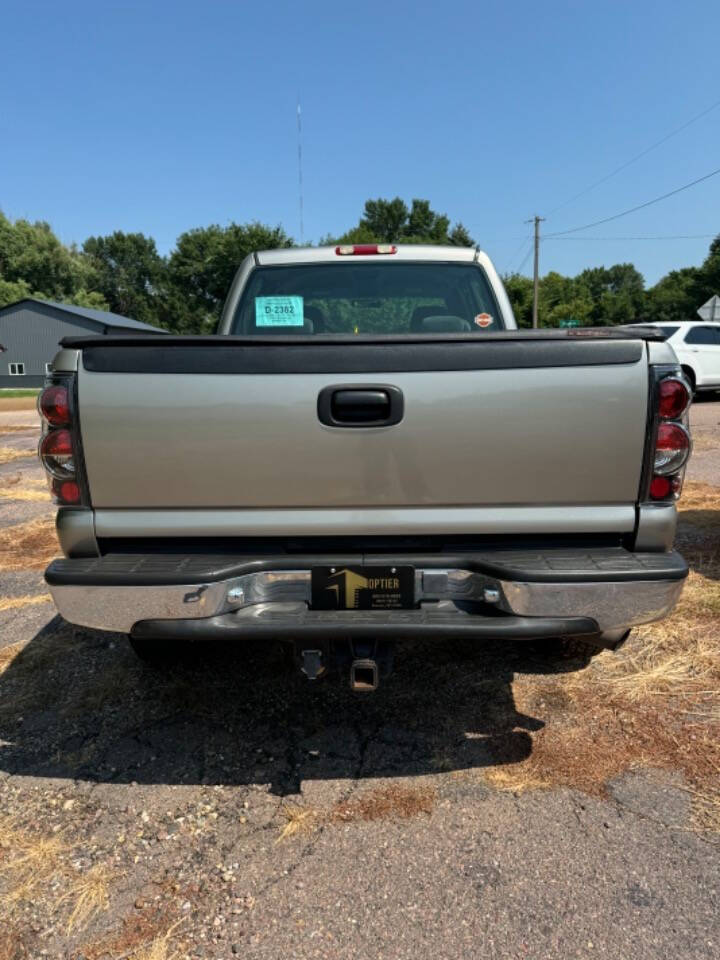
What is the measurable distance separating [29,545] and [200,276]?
68.3 meters

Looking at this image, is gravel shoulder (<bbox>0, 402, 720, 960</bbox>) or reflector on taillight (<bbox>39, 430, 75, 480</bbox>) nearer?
gravel shoulder (<bbox>0, 402, 720, 960</bbox>)

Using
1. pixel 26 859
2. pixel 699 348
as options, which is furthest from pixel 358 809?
pixel 699 348

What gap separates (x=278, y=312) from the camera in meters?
3.79

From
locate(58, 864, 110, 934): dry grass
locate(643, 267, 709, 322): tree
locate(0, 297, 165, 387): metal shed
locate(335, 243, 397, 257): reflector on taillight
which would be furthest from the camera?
locate(643, 267, 709, 322): tree

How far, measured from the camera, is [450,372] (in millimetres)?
2225

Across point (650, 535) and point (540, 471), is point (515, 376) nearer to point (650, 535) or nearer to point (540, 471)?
point (540, 471)

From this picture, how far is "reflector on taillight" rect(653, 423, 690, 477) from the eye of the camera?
7.32ft

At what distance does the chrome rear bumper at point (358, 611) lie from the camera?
2176mm

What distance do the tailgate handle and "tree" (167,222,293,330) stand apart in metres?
64.1

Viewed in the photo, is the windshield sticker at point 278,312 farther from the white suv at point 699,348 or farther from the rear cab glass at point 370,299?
the white suv at point 699,348

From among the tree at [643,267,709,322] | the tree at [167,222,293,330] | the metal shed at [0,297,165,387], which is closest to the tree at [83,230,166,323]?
the tree at [167,222,293,330]

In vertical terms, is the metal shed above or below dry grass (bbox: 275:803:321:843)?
above

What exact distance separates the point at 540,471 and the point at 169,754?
6.18 feet

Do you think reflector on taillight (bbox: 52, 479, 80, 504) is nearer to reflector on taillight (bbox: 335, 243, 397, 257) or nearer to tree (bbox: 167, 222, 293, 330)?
reflector on taillight (bbox: 335, 243, 397, 257)
